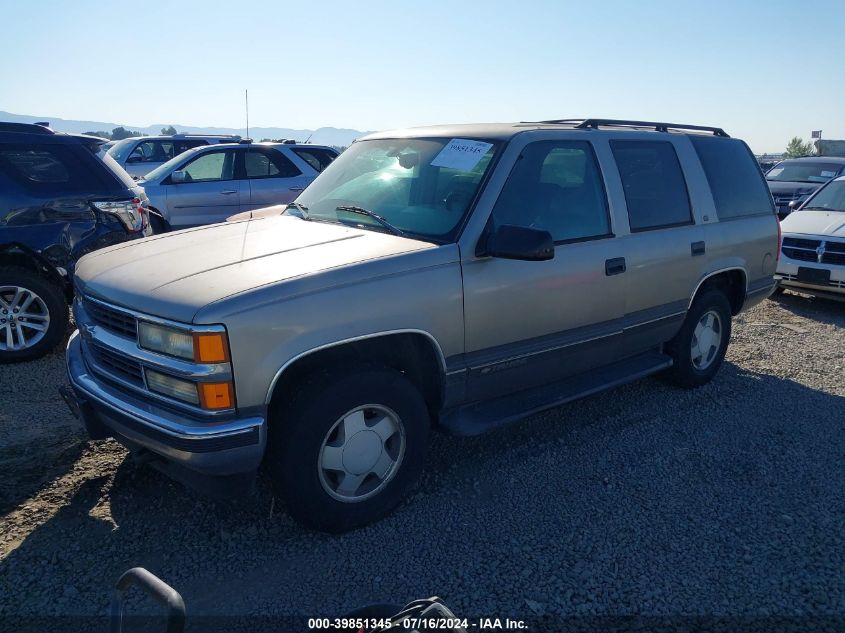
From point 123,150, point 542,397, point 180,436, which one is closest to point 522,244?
point 542,397

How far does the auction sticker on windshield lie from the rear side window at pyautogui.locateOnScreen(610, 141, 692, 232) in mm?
1023

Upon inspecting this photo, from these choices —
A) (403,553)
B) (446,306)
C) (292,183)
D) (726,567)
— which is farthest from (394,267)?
(292,183)

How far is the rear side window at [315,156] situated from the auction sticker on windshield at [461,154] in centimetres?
736

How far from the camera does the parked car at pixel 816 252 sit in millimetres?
7648

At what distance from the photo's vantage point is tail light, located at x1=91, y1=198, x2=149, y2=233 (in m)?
5.74

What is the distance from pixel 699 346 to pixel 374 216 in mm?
2970

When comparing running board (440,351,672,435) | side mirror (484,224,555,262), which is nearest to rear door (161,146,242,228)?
running board (440,351,672,435)

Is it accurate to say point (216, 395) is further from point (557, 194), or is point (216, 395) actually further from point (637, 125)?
point (637, 125)

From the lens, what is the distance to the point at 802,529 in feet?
11.0

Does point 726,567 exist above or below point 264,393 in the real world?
below

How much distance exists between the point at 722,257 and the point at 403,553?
11.2ft

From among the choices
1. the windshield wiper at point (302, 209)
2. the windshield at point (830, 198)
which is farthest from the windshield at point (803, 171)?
the windshield wiper at point (302, 209)

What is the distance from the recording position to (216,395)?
266 centimetres

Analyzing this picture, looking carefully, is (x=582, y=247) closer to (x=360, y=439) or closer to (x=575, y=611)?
(x=360, y=439)
